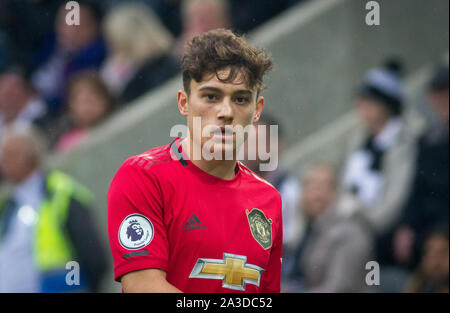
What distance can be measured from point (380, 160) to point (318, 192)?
1.94 feet

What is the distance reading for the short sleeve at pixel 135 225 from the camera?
2.93 metres

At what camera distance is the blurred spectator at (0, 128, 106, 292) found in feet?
18.8

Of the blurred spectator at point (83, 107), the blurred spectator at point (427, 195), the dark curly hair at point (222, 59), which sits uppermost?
the blurred spectator at point (83, 107)

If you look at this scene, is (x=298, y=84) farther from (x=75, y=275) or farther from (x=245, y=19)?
(x=75, y=275)

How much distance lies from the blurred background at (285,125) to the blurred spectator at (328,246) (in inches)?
0.4

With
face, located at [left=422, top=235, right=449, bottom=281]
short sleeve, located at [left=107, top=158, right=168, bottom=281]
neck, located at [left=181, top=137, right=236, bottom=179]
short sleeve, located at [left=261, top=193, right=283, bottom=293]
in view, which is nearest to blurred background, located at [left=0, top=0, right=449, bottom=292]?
face, located at [left=422, top=235, right=449, bottom=281]

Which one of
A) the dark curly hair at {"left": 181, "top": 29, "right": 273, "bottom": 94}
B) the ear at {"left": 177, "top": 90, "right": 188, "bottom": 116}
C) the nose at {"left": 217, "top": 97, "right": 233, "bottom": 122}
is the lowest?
the nose at {"left": 217, "top": 97, "right": 233, "bottom": 122}

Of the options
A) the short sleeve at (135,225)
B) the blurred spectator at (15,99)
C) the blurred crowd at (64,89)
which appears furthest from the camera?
the blurred spectator at (15,99)

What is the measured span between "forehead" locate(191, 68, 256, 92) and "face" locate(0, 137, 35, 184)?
10.9ft

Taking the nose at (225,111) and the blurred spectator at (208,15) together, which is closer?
the nose at (225,111)

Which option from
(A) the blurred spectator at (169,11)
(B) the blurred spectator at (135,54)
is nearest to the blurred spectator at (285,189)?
(B) the blurred spectator at (135,54)

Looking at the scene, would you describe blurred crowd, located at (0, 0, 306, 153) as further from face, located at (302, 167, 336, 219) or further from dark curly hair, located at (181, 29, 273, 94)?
dark curly hair, located at (181, 29, 273, 94)

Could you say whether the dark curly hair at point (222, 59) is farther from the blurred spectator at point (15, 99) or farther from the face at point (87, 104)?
the blurred spectator at point (15, 99)

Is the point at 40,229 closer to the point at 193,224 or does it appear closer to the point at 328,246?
the point at 328,246
